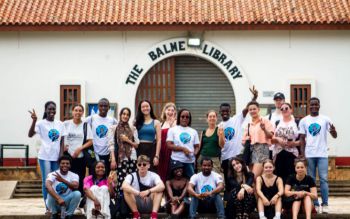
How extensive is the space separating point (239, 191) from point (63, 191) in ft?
10.4

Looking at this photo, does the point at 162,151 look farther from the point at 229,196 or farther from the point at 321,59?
the point at 321,59

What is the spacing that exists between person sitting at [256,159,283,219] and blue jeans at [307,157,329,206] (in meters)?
1.16

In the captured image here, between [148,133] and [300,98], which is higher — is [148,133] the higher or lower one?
the lower one

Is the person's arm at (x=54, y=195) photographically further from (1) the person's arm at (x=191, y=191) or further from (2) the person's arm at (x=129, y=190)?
(1) the person's arm at (x=191, y=191)

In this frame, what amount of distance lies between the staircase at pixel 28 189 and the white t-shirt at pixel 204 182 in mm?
9071

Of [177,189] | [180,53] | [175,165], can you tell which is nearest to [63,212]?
[177,189]

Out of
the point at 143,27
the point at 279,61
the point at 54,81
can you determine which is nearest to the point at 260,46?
the point at 279,61

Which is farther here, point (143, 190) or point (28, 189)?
point (28, 189)

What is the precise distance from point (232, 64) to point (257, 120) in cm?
1201

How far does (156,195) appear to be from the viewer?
62.5 ft

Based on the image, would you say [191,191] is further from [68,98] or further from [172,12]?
[172,12]

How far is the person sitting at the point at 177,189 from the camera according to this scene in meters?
19.2

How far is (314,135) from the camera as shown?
791 inches

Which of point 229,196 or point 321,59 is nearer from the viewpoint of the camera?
point 229,196
